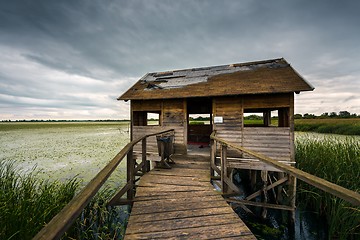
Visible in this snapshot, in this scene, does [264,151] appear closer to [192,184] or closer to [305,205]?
[305,205]

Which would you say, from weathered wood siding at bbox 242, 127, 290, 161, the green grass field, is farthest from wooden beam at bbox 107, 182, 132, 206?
the green grass field

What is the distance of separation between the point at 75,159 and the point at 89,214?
11432 millimetres

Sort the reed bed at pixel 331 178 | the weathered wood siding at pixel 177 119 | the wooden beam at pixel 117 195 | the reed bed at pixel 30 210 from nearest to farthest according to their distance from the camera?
the reed bed at pixel 30 210, the wooden beam at pixel 117 195, the reed bed at pixel 331 178, the weathered wood siding at pixel 177 119

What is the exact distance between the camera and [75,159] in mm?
14516

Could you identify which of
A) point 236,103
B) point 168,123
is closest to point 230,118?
point 236,103

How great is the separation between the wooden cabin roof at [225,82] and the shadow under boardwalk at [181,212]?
4254mm

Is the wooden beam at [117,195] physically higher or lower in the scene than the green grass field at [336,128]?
lower

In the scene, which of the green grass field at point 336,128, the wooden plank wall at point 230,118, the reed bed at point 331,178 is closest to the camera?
the reed bed at point 331,178

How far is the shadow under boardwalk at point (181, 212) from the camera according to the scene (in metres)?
2.53

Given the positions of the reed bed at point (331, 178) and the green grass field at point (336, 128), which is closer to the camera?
the reed bed at point (331, 178)

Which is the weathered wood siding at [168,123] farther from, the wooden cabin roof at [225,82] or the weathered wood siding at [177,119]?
the wooden cabin roof at [225,82]

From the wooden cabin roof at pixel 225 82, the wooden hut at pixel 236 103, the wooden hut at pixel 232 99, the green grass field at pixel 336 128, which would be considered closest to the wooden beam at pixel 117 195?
the wooden hut at pixel 236 103

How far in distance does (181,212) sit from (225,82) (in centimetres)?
671

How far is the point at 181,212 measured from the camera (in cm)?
315
